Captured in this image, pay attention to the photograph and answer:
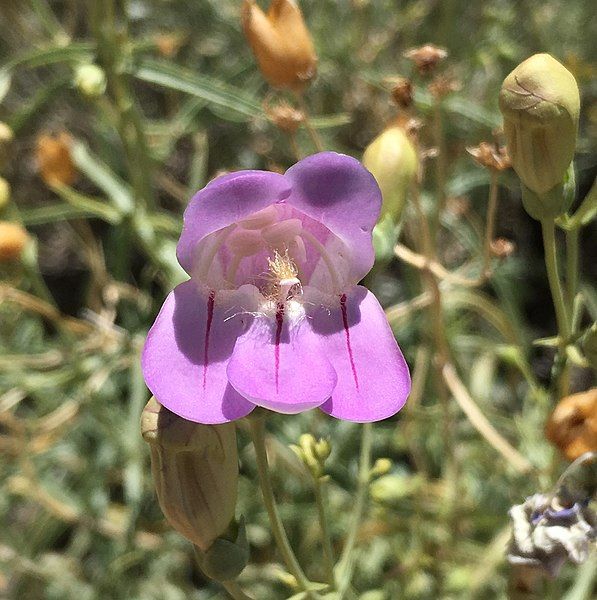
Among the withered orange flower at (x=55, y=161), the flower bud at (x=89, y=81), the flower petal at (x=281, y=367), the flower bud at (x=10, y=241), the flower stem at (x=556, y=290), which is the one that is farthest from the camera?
the withered orange flower at (x=55, y=161)

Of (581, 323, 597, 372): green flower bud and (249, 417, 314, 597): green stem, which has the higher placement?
(581, 323, 597, 372): green flower bud

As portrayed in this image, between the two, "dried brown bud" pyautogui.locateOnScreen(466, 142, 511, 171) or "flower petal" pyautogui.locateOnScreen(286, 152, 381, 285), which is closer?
"flower petal" pyautogui.locateOnScreen(286, 152, 381, 285)

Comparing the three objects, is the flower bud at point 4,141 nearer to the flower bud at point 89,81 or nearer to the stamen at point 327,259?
the flower bud at point 89,81

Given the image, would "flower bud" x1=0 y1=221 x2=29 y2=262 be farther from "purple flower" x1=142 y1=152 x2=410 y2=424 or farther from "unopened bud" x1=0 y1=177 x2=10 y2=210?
"purple flower" x1=142 y1=152 x2=410 y2=424

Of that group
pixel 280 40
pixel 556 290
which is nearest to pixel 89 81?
pixel 280 40

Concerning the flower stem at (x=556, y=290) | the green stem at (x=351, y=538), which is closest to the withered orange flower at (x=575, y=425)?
the flower stem at (x=556, y=290)

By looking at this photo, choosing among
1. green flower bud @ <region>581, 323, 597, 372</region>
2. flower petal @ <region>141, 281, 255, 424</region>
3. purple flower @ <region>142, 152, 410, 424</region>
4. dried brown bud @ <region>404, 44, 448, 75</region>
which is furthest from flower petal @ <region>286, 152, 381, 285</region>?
dried brown bud @ <region>404, 44, 448, 75</region>

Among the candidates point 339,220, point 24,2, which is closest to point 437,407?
point 339,220

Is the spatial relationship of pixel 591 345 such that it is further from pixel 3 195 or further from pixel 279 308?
pixel 3 195
